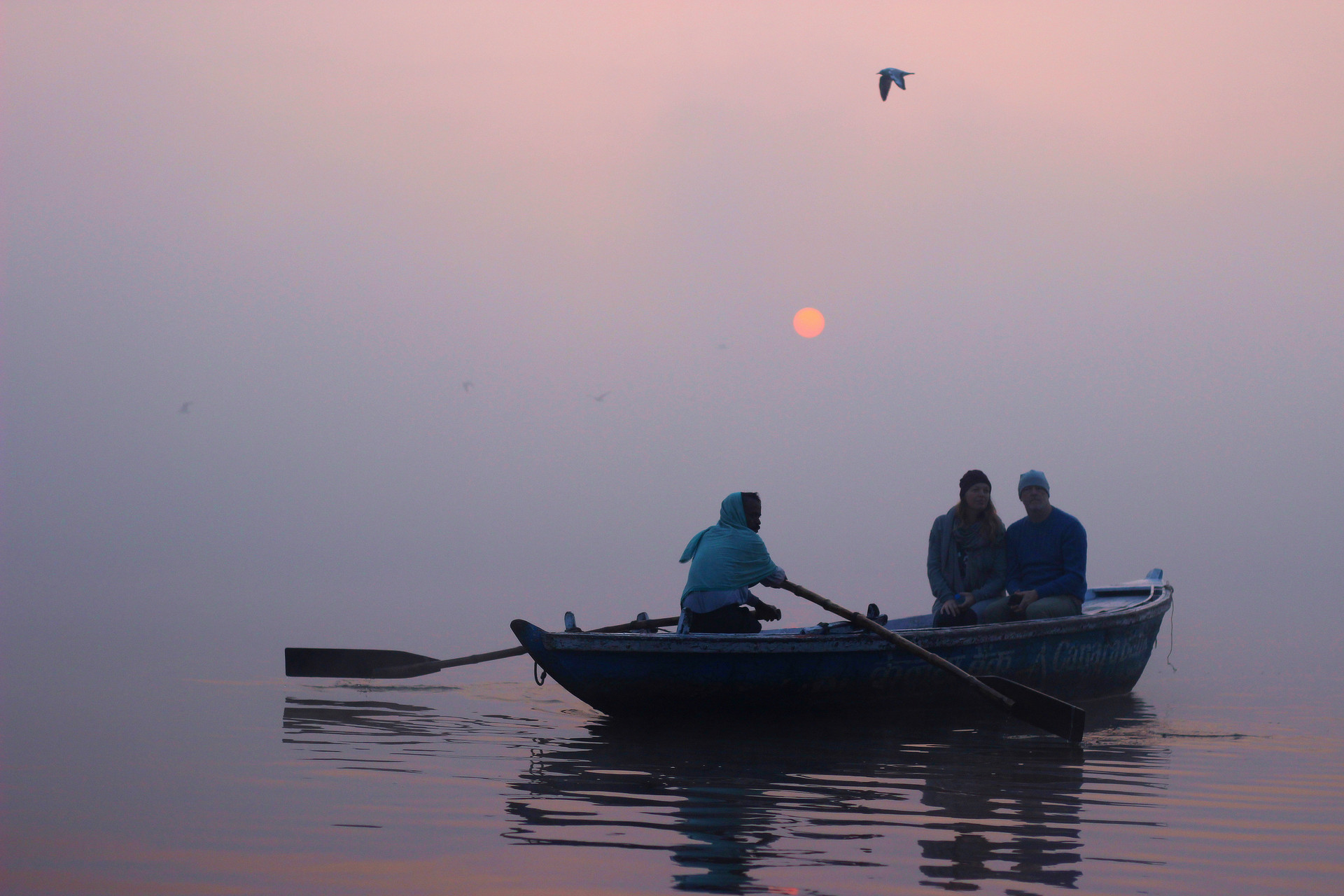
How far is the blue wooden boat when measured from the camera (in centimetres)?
880

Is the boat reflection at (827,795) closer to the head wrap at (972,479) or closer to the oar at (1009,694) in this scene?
the oar at (1009,694)

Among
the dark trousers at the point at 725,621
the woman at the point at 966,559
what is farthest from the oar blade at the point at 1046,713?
the dark trousers at the point at 725,621

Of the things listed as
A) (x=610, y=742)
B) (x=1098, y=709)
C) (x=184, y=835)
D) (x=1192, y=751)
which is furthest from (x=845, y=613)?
(x=184, y=835)

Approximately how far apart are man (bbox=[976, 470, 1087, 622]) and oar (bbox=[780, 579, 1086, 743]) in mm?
1239

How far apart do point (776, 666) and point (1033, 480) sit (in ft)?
9.89

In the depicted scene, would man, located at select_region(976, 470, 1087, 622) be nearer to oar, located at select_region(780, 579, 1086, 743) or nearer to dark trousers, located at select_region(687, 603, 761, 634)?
oar, located at select_region(780, 579, 1086, 743)

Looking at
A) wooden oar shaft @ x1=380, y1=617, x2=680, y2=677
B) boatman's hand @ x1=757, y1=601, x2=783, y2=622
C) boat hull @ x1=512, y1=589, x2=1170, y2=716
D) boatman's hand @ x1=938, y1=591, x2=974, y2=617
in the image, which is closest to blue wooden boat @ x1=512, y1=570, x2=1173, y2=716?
boat hull @ x1=512, y1=589, x2=1170, y2=716

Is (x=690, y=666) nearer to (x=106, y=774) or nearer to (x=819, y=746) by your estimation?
(x=819, y=746)

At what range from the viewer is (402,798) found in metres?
6.43

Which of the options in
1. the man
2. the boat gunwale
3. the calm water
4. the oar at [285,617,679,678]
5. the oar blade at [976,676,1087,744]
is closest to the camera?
the calm water

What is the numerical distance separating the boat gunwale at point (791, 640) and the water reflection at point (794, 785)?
63 centimetres

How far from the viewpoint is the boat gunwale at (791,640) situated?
8.75 meters

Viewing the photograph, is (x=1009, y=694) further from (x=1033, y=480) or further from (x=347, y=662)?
(x=347, y=662)

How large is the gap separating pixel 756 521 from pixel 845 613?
0.97m
